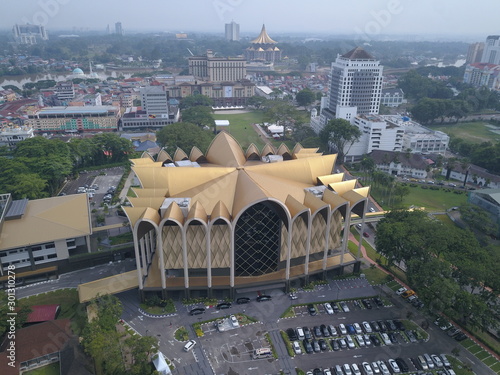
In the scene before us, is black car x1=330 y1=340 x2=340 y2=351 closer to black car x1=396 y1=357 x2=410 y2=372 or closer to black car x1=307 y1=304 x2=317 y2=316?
black car x1=307 y1=304 x2=317 y2=316

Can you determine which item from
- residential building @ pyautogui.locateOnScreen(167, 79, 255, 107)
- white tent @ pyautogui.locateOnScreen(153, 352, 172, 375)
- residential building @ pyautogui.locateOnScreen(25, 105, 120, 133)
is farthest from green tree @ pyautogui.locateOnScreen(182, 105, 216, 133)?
white tent @ pyautogui.locateOnScreen(153, 352, 172, 375)

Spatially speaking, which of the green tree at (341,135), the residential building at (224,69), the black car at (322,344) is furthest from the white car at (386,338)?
the residential building at (224,69)

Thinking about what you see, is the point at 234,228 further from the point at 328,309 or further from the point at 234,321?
Result: the point at 328,309

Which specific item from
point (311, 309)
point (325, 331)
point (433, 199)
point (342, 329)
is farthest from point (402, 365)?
point (433, 199)

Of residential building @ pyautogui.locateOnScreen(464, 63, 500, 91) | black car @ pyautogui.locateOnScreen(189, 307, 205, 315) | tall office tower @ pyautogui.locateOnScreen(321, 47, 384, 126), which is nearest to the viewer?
black car @ pyautogui.locateOnScreen(189, 307, 205, 315)

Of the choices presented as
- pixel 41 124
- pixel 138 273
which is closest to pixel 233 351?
pixel 138 273

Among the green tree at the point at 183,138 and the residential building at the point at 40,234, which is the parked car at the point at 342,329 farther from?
the green tree at the point at 183,138

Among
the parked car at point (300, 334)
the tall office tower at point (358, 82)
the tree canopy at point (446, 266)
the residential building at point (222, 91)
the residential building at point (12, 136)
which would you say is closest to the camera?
the tree canopy at point (446, 266)
